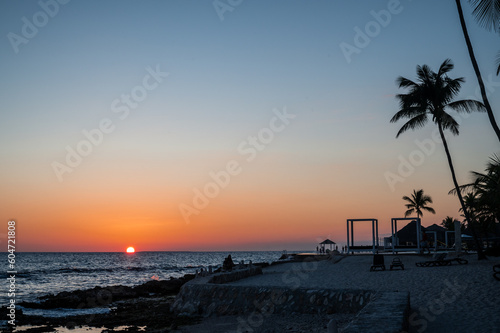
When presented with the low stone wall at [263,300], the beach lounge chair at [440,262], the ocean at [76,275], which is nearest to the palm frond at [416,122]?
the beach lounge chair at [440,262]

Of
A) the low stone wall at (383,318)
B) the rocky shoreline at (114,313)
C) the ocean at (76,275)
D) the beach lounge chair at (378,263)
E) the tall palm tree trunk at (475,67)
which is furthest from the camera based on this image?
the ocean at (76,275)

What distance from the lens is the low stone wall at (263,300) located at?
1357 centimetres

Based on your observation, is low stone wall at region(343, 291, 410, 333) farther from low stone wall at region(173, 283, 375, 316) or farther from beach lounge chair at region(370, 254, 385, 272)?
beach lounge chair at region(370, 254, 385, 272)

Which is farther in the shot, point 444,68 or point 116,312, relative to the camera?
point 444,68

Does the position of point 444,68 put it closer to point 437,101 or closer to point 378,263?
point 437,101

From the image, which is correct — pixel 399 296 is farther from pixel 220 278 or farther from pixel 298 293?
pixel 220 278

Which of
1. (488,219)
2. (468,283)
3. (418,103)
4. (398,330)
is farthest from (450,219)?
(398,330)

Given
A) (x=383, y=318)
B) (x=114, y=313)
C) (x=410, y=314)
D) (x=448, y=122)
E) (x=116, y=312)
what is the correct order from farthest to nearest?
1. (x=448, y=122)
2. (x=116, y=312)
3. (x=114, y=313)
4. (x=410, y=314)
5. (x=383, y=318)

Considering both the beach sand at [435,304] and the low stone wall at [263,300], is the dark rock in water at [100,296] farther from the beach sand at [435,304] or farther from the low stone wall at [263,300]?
the beach sand at [435,304]

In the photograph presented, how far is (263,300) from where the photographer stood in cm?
1524

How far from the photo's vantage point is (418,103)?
27406 mm

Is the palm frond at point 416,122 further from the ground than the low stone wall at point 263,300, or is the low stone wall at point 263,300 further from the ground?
the palm frond at point 416,122

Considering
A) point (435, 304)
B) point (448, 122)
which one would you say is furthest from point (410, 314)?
point (448, 122)

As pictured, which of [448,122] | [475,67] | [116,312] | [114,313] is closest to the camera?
[475,67]
